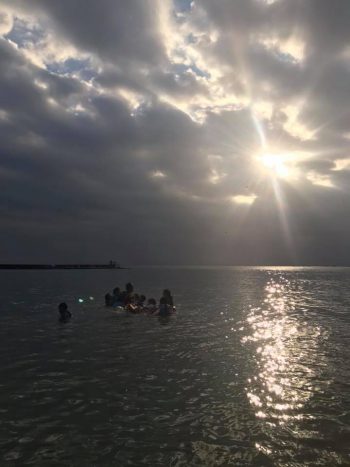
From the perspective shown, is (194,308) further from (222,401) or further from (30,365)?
(222,401)

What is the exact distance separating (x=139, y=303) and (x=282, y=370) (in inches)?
954

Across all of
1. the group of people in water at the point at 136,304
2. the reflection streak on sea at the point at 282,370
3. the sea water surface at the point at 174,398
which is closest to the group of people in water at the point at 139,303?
the group of people in water at the point at 136,304

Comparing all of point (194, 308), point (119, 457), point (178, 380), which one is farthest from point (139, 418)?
point (194, 308)

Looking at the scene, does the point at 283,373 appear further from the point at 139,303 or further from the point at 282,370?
the point at 139,303

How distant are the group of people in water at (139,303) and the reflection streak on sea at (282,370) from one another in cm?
859

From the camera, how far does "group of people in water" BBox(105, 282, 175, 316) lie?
37.0 m

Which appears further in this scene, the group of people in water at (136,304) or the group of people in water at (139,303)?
the group of people in water at (139,303)

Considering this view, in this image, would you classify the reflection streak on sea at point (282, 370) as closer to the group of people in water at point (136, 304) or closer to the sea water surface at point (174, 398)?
the sea water surface at point (174, 398)

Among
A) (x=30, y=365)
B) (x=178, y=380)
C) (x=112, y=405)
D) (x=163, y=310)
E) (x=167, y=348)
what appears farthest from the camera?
(x=163, y=310)

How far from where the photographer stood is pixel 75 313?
128ft

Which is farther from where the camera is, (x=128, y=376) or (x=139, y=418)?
(x=128, y=376)

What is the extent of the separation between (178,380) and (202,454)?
249 inches

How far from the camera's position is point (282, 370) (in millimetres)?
17797

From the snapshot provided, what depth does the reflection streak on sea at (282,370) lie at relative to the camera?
40.7 ft
